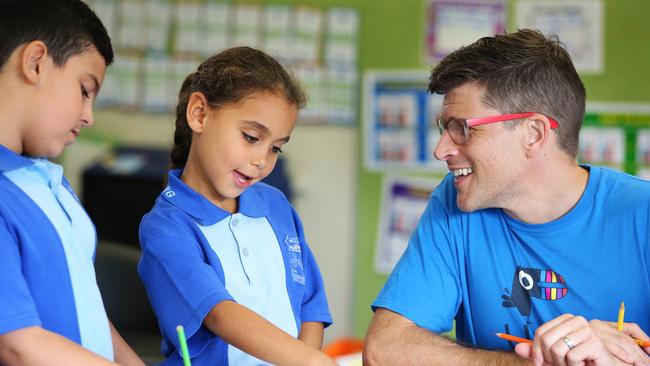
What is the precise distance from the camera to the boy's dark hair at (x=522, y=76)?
186cm

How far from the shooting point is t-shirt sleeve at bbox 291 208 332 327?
181 centimetres

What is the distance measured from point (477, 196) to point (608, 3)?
7.08ft

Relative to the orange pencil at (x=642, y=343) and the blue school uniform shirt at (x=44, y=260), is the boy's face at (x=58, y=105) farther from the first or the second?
the orange pencil at (x=642, y=343)

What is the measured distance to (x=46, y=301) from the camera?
4.36 ft

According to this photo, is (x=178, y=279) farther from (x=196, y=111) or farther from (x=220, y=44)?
(x=220, y=44)

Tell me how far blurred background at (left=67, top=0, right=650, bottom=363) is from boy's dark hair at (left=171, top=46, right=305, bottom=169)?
6.42ft

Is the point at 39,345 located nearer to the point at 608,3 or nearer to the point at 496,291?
the point at 496,291

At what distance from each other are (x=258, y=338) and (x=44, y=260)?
0.38 metres

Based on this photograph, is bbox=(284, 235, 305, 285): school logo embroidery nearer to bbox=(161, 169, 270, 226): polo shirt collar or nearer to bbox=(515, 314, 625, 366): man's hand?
bbox=(161, 169, 270, 226): polo shirt collar

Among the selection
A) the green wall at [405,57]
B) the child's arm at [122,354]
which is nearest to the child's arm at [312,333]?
the child's arm at [122,354]

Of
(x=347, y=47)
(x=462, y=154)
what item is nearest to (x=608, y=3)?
(x=347, y=47)

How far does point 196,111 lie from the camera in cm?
178

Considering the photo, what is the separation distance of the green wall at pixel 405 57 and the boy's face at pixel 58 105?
8.45 ft

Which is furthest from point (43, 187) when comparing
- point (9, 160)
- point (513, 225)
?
point (513, 225)
